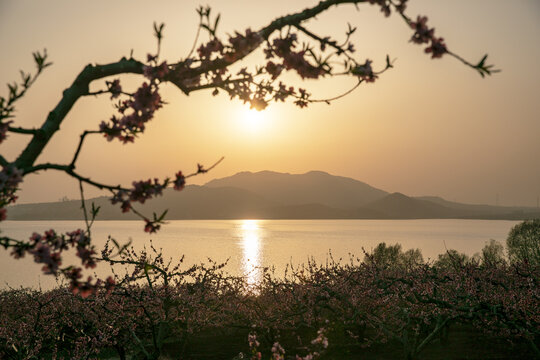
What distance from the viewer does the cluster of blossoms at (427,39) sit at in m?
3.97

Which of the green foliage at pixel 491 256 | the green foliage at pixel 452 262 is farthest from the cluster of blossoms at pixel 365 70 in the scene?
the green foliage at pixel 491 256

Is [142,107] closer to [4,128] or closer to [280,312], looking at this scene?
[4,128]

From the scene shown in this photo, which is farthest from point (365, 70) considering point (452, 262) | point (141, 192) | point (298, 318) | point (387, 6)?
point (298, 318)

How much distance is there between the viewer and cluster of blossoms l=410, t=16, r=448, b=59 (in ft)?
13.0

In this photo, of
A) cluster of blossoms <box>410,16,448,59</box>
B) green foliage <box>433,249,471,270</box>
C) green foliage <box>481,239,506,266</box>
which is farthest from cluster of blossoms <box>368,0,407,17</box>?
green foliage <box>481,239,506,266</box>

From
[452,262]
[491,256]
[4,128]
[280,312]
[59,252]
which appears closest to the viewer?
[59,252]

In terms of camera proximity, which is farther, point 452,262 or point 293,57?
point 452,262

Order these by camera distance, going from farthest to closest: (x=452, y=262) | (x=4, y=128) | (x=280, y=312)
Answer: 1. (x=280, y=312)
2. (x=452, y=262)
3. (x=4, y=128)

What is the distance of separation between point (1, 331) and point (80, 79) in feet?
35.6

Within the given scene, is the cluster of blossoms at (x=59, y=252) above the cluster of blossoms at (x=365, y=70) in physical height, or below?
below

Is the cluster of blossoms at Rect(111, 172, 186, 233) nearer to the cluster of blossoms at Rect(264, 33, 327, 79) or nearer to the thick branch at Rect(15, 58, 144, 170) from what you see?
the thick branch at Rect(15, 58, 144, 170)

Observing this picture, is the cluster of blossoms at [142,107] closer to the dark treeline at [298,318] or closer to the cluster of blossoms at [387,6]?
the cluster of blossoms at [387,6]

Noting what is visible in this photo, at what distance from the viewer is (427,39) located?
3979 millimetres

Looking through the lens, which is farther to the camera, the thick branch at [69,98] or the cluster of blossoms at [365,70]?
the cluster of blossoms at [365,70]
